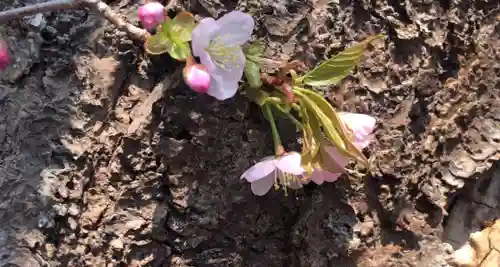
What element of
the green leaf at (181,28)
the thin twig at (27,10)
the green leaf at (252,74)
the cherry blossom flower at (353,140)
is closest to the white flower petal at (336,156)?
the cherry blossom flower at (353,140)

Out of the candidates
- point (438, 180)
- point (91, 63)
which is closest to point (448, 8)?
point (438, 180)

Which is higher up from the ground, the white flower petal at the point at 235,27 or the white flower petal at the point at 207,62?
the white flower petal at the point at 235,27

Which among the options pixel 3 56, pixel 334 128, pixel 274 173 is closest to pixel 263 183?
pixel 274 173

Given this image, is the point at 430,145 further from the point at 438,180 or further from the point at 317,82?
the point at 317,82

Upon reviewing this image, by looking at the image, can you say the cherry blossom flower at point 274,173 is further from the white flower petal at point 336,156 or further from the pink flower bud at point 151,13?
the pink flower bud at point 151,13

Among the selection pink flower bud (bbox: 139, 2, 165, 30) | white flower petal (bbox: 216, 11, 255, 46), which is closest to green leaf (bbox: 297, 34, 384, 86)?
white flower petal (bbox: 216, 11, 255, 46)

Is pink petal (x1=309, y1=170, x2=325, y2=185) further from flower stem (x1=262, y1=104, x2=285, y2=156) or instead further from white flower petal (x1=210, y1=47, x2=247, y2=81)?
white flower petal (x1=210, y1=47, x2=247, y2=81)
